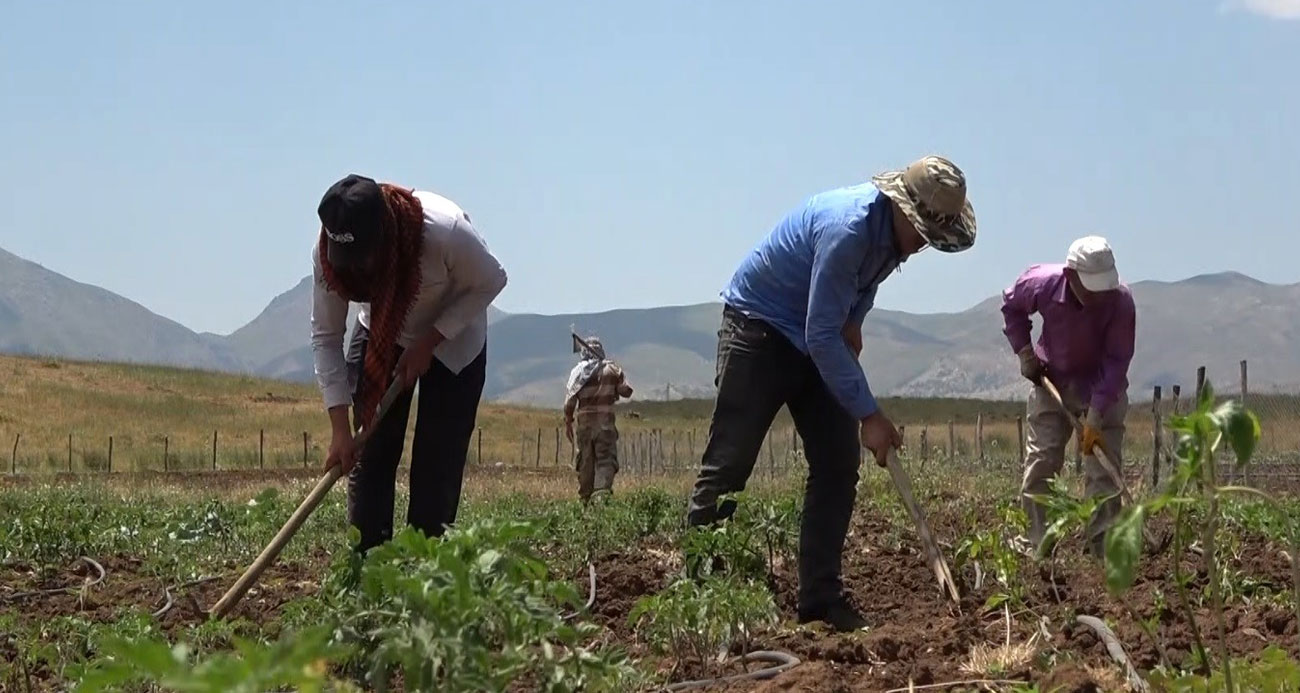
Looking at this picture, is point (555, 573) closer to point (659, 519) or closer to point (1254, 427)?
point (659, 519)

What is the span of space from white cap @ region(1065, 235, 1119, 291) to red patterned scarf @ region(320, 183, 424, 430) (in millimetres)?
3121

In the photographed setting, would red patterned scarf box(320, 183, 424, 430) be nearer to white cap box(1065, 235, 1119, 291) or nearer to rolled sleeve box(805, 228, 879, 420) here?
rolled sleeve box(805, 228, 879, 420)

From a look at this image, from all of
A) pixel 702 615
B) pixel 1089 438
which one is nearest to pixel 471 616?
pixel 702 615

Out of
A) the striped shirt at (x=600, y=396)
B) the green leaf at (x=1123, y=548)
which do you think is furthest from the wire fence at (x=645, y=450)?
the green leaf at (x=1123, y=548)

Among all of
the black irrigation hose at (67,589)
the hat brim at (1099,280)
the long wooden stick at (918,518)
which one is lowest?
the black irrigation hose at (67,589)

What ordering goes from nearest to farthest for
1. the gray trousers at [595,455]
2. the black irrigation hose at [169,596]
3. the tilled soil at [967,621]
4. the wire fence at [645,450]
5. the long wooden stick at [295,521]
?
1. the tilled soil at [967,621]
2. the long wooden stick at [295,521]
3. the black irrigation hose at [169,596]
4. the gray trousers at [595,455]
5. the wire fence at [645,450]

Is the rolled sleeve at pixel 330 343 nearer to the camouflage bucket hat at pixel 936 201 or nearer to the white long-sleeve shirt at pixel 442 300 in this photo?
the white long-sleeve shirt at pixel 442 300

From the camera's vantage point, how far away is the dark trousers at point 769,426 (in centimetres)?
564

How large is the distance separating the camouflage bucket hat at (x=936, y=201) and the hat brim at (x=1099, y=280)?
200 centimetres

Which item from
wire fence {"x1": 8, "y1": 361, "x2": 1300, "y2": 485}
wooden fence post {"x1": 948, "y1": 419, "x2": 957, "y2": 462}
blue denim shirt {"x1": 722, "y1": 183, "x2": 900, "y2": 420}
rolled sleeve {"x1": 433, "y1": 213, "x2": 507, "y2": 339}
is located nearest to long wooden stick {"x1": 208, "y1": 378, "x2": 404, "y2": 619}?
rolled sleeve {"x1": 433, "y1": 213, "x2": 507, "y2": 339}

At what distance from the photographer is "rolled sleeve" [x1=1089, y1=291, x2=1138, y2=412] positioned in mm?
7281

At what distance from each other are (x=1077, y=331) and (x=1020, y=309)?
0.95ft

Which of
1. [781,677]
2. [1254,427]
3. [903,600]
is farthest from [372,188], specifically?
[1254,427]

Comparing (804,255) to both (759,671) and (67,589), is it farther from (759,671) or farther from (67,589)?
(67,589)
